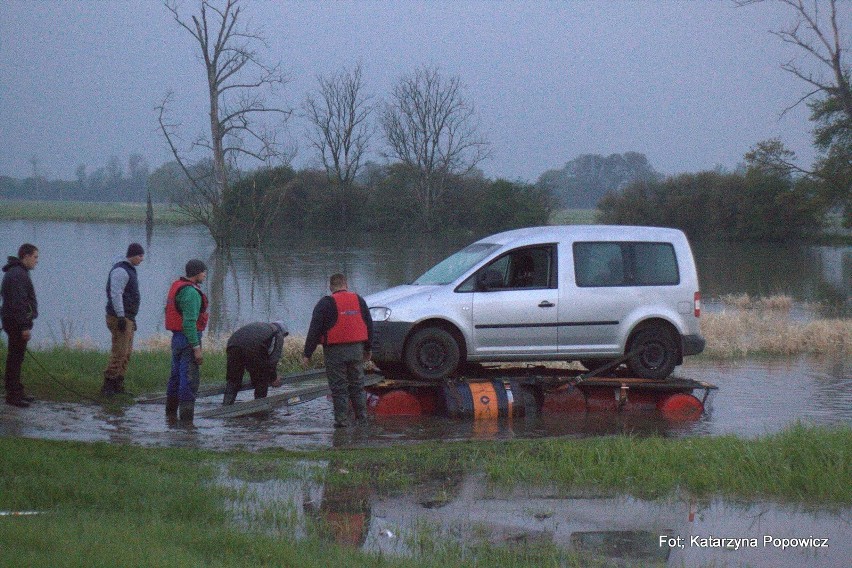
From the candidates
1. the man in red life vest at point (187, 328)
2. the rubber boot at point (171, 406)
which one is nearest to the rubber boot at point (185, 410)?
the man in red life vest at point (187, 328)

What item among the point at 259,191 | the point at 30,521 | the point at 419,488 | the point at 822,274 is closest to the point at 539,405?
the point at 419,488

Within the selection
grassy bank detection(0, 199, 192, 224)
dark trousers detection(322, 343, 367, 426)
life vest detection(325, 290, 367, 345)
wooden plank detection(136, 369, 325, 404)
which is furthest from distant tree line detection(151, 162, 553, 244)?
life vest detection(325, 290, 367, 345)

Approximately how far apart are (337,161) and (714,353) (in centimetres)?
4198

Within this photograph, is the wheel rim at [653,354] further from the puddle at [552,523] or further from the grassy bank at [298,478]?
the puddle at [552,523]

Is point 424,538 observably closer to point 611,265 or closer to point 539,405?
point 539,405

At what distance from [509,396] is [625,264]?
2304mm

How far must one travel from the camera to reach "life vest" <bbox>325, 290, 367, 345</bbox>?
406 inches

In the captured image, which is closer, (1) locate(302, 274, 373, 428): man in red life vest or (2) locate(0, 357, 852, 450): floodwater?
(2) locate(0, 357, 852, 450): floodwater

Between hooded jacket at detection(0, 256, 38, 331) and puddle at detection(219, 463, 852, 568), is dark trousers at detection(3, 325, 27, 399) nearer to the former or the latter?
hooded jacket at detection(0, 256, 38, 331)

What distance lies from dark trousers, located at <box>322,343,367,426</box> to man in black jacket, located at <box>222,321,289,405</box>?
1002 mm

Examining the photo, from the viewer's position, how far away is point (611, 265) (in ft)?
39.0

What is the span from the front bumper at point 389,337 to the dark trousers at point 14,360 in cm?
407

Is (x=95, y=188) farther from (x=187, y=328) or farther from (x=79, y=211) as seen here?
(x=187, y=328)

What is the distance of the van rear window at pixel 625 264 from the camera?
11.8m
